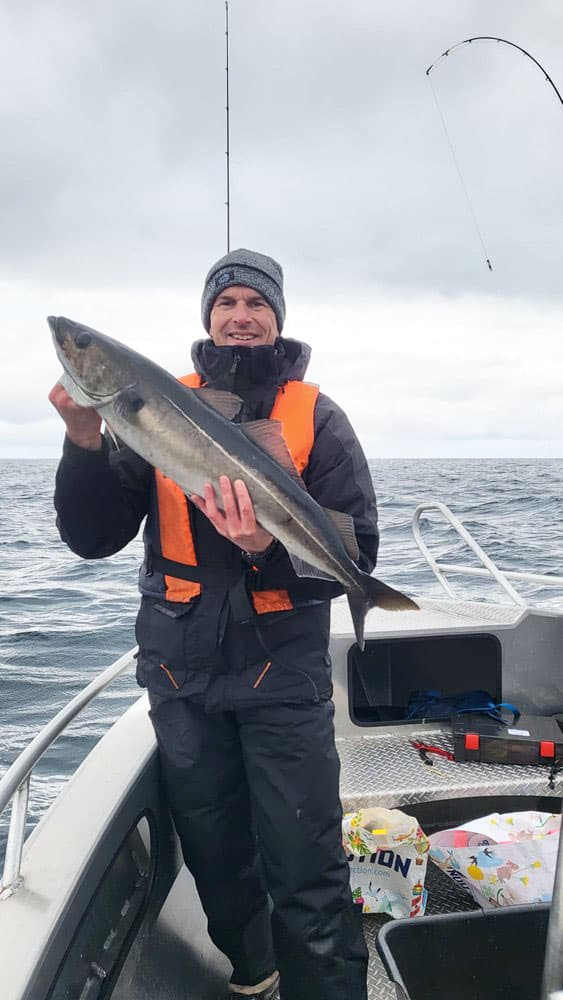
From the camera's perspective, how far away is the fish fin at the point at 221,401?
8.14 feet

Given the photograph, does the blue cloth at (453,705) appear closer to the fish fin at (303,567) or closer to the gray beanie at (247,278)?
the fish fin at (303,567)

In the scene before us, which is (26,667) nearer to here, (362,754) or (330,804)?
(362,754)

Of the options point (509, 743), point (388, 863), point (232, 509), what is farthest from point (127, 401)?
point (509, 743)

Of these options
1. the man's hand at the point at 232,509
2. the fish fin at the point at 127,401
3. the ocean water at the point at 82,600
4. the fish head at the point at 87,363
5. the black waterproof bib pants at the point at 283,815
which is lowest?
the ocean water at the point at 82,600

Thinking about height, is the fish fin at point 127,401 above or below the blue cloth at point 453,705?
A: above

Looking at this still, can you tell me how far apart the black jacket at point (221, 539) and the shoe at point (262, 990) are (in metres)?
1.37

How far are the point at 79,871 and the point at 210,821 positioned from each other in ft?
1.75

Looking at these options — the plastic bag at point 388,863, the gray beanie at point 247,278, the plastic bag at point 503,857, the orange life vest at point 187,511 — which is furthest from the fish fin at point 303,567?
the plastic bag at point 503,857

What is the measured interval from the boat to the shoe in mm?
134

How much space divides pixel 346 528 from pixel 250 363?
0.76 meters

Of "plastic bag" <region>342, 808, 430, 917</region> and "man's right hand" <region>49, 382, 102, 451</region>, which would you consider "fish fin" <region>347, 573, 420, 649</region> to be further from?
"plastic bag" <region>342, 808, 430, 917</region>

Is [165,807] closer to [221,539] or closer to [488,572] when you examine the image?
[221,539]

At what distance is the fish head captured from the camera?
2.29 meters

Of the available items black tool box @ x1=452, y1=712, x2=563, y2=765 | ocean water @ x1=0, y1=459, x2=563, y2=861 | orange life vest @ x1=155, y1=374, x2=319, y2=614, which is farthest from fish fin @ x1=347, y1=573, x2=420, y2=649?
ocean water @ x1=0, y1=459, x2=563, y2=861
